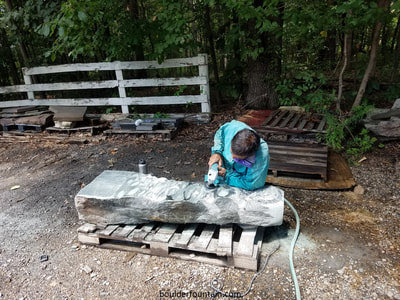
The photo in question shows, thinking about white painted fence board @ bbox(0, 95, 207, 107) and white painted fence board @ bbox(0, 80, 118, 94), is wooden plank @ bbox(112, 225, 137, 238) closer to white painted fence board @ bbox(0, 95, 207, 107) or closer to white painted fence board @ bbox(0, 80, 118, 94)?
white painted fence board @ bbox(0, 95, 207, 107)

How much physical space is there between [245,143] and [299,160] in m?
2.10

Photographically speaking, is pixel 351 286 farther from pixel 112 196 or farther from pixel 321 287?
pixel 112 196

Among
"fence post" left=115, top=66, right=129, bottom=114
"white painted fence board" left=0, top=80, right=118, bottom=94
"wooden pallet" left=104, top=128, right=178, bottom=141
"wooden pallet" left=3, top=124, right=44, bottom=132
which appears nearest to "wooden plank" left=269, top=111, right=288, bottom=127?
"wooden pallet" left=104, top=128, right=178, bottom=141

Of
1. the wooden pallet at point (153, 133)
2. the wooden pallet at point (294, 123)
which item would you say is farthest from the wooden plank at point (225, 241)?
the wooden pallet at point (153, 133)

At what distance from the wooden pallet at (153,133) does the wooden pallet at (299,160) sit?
2.38 metres

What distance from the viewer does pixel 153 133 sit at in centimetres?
630

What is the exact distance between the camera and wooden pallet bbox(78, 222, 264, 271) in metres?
2.64

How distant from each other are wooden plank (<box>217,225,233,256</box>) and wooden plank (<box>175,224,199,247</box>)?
303 millimetres

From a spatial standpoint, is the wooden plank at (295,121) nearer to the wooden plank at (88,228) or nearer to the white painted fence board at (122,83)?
the white painted fence board at (122,83)

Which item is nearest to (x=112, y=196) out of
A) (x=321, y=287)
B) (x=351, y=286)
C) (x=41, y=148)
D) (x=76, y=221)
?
(x=76, y=221)

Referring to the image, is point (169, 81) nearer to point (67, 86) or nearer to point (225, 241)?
point (67, 86)

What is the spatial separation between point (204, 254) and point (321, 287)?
1.11m

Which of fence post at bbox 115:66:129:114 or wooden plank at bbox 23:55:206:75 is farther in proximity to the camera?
fence post at bbox 115:66:129:114

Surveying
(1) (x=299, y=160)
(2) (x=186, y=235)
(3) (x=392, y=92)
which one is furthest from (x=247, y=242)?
(3) (x=392, y=92)
